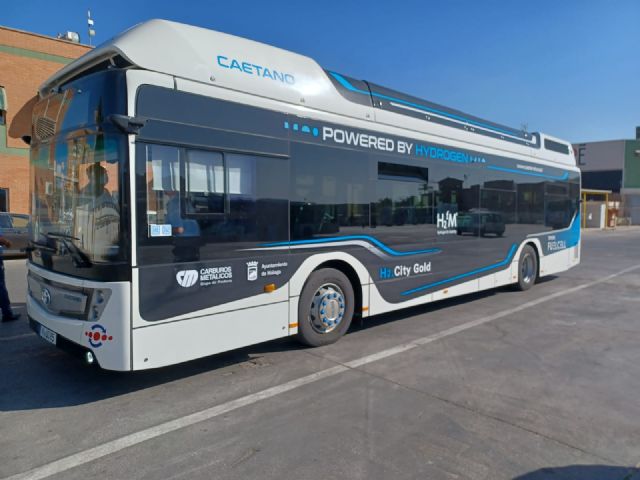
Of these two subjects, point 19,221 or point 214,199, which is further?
point 19,221

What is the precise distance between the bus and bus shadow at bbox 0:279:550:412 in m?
0.50

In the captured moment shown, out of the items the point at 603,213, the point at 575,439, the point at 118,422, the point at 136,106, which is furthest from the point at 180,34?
the point at 603,213

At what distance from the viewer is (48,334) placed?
4703 mm

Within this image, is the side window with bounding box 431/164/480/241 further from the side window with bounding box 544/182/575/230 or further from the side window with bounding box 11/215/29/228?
the side window with bounding box 11/215/29/228

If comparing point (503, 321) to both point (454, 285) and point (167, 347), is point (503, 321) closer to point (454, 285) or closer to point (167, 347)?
point (454, 285)

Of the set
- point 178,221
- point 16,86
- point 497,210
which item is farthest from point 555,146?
point 16,86

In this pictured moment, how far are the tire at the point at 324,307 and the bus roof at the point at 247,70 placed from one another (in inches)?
→ 86.6

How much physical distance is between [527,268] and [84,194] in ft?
30.8

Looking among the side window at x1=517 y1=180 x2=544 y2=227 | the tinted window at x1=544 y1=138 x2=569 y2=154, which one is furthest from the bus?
the tinted window at x1=544 y1=138 x2=569 y2=154

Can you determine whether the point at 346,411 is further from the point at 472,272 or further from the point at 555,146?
the point at 555,146

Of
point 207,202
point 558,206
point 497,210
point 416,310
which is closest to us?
point 207,202

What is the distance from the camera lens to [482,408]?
4215 millimetres

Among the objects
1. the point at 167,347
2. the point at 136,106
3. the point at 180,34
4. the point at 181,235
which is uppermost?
the point at 180,34

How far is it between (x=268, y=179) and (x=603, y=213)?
44.7 m
